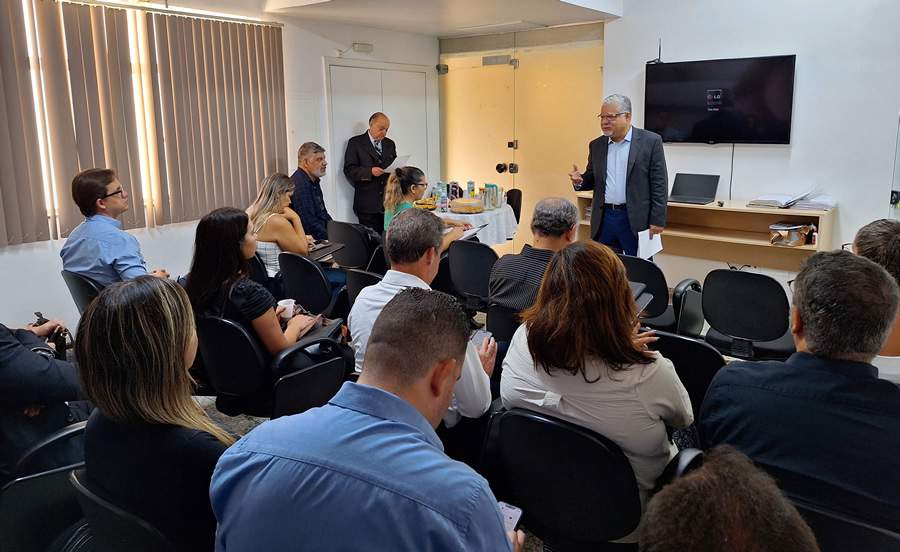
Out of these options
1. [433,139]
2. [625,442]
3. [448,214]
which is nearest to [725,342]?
[625,442]

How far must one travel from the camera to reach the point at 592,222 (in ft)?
16.6

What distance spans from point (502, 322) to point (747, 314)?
48.2 inches

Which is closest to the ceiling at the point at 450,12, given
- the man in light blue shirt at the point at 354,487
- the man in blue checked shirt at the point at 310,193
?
the man in blue checked shirt at the point at 310,193

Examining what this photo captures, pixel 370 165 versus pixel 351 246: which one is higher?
pixel 370 165

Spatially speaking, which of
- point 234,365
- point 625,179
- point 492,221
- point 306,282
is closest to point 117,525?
point 234,365

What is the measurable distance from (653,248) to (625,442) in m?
3.72

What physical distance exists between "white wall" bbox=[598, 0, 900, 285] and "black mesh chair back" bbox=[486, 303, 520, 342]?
3.62 meters

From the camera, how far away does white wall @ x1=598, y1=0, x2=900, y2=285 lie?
4.94m

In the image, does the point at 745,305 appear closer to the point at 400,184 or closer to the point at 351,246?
the point at 400,184

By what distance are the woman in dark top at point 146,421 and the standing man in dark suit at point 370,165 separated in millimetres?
5233

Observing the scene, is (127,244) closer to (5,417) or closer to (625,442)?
(5,417)

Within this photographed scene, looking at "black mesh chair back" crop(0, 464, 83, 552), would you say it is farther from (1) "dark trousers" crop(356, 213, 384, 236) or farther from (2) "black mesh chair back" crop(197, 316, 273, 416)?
(1) "dark trousers" crop(356, 213, 384, 236)

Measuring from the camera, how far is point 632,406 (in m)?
1.74

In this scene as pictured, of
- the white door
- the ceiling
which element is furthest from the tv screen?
the white door
